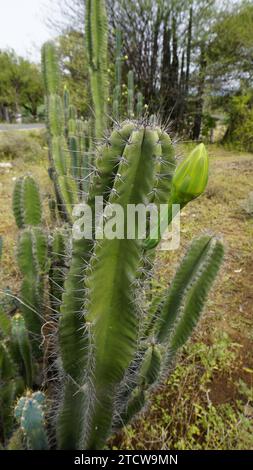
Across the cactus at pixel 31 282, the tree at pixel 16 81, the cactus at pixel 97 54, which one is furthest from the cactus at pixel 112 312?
the tree at pixel 16 81

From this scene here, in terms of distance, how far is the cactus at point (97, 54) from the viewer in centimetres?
260

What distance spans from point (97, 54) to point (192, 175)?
7.14 feet

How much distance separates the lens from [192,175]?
0.91 metres

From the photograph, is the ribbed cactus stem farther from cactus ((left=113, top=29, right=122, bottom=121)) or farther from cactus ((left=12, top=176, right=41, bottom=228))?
cactus ((left=113, top=29, right=122, bottom=121))

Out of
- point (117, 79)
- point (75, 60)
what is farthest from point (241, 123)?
point (117, 79)

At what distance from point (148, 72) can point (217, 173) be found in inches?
222

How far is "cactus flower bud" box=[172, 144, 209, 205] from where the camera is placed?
895 millimetres

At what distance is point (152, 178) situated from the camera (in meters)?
0.89

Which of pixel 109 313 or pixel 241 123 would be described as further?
pixel 241 123

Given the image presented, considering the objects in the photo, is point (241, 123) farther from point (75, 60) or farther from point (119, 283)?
point (119, 283)

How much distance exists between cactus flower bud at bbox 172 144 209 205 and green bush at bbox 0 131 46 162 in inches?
270

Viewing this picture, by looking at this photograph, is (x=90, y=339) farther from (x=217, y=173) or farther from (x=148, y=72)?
(x=148, y=72)

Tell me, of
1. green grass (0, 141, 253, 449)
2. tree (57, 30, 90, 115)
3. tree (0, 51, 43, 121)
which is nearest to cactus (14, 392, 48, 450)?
green grass (0, 141, 253, 449)
